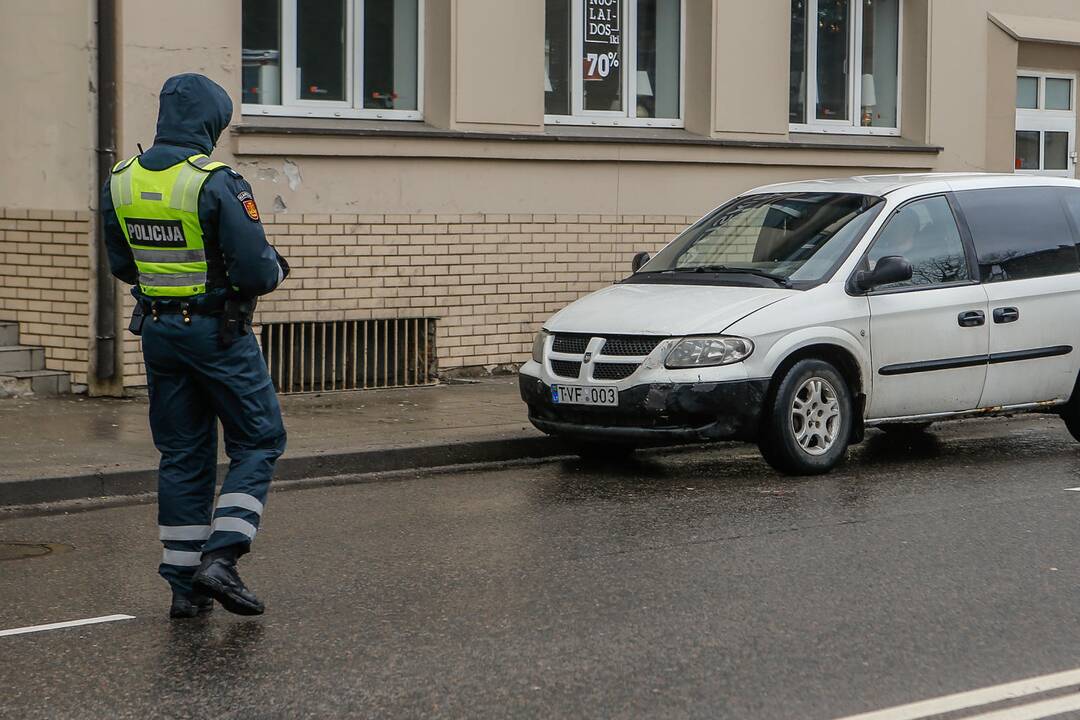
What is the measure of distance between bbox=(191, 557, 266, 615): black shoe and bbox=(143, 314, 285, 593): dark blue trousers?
0.24 feet

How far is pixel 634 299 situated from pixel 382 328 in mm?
4111

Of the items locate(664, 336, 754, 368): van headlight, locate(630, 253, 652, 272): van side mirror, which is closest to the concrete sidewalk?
locate(630, 253, 652, 272): van side mirror

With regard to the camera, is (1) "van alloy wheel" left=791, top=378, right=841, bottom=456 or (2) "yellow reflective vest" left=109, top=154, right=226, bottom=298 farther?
(1) "van alloy wheel" left=791, top=378, right=841, bottom=456

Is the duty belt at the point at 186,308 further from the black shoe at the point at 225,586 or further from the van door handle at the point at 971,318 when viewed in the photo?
the van door handle at the point at 971,318

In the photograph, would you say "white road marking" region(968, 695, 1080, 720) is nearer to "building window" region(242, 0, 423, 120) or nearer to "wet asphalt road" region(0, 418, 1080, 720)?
"wet asphalt road" region(0, 418, 1080, 720)

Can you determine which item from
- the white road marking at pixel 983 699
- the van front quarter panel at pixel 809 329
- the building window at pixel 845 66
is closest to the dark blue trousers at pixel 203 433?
the white road marking at pixel 983 699

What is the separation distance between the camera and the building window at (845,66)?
1650 cm

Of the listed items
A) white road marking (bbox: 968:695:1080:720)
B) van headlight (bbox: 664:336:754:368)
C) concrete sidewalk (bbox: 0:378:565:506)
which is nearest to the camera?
white road marking (bbox: 968:695:1080:720)

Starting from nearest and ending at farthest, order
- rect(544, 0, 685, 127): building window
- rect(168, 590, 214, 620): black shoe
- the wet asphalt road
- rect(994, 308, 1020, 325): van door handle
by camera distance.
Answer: the wet asphalt road, rect(168, 590, 214, 620): black shoe, rect(994, 308, 1020, 325): van door handle, rect(544, 0, 685, 127): building window

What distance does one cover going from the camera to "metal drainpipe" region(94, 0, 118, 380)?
1192 centimetres

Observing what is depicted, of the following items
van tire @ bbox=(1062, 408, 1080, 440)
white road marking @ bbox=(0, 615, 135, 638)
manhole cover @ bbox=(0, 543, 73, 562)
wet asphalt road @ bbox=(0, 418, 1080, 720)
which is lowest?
manhole cover @ bbox=(0, 543, 73, 562)

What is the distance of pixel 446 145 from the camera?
13.6 metres

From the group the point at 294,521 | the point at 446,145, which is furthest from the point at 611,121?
the point at 294,521

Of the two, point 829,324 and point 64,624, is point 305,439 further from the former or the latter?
point 64,624
